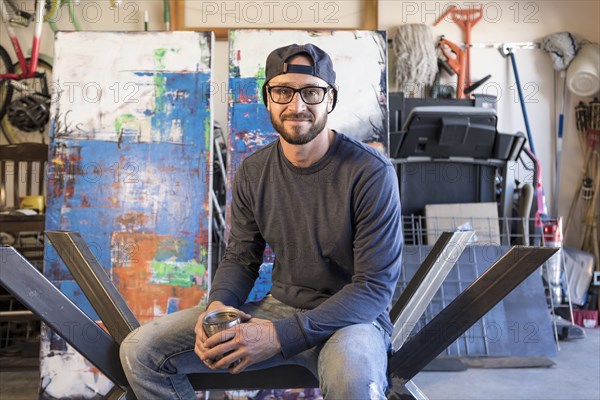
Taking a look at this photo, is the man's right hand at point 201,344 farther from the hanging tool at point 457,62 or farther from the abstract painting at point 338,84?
the hanging tool at point 457,62

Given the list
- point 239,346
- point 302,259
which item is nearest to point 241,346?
point 239,346

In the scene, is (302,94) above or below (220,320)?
above

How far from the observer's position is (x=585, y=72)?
15.5 feet

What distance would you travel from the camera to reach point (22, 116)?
446 cm

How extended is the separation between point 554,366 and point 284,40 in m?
2.05

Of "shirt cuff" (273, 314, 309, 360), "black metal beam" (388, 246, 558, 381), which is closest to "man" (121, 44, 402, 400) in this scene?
"shirt cuff" (273, 314, 309, 360)

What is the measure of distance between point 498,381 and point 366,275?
176cm

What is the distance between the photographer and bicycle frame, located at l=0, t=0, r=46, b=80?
4230 millimetres

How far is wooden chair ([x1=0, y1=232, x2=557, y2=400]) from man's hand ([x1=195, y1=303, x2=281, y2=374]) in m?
0.16

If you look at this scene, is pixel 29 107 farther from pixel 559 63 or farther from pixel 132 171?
pixel 559 63

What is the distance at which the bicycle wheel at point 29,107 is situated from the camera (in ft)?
14.6

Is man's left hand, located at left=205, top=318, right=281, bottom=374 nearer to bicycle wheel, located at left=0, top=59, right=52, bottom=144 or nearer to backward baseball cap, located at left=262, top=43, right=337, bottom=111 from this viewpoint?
backward baseball cap, located at left=262, top=43, right=337, bottom=111

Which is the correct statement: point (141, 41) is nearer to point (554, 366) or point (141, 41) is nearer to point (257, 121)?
point (257, 121)

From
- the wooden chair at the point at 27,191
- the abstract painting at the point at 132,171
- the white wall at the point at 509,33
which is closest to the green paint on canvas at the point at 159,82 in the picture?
the abstract painting at the point at 132,171
